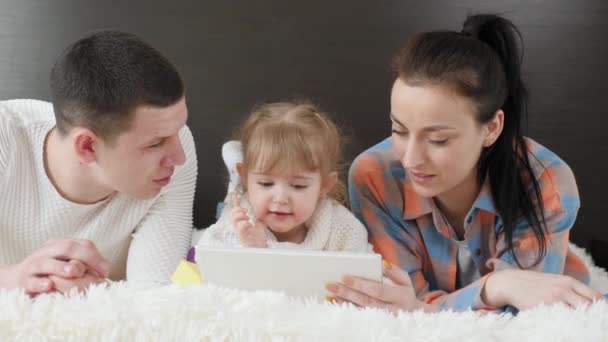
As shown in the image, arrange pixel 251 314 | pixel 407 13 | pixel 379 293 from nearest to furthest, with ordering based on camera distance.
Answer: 1. pixel 251 314
2. pixel 379 293
3. pixel 407 13

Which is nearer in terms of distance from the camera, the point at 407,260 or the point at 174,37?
the point at 407,260

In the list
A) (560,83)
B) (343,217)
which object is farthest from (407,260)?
(560,83)

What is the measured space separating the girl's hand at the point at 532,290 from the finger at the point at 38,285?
2.51 feet

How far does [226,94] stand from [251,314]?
939mm

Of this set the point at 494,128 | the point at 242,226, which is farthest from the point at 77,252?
the point at 494,128

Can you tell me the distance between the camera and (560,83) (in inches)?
68.8

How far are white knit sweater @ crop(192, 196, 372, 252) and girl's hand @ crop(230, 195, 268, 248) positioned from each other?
0.08 meters

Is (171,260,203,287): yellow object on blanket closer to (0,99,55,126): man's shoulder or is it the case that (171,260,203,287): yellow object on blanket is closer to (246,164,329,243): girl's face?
(246,164,329,243): girl's face

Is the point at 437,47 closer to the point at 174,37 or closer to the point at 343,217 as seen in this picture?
the point at 343,217

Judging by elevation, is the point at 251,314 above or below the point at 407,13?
below

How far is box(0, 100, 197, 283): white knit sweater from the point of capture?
1430 millimetres

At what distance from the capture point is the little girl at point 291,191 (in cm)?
149

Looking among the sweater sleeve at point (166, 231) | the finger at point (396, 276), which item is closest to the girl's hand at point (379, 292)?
the finger at point (396, 276)

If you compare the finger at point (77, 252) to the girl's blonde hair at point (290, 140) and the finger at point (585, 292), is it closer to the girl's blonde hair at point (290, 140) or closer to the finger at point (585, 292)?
the girl's blonde hair at point (290, 140)
